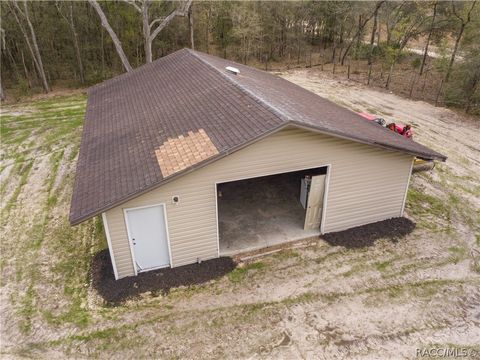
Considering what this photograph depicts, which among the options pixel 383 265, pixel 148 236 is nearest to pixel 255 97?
pixel 148 236

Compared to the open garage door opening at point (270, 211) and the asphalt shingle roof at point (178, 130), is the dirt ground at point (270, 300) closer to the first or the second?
the open garage door opening at point (270, 211)

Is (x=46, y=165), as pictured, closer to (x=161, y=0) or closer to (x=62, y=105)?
(x=62, y=105)

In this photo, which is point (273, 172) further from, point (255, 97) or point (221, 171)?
point (255, 97)

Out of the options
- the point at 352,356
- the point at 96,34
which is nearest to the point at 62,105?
the point at 96,34

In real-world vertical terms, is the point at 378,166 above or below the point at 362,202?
above

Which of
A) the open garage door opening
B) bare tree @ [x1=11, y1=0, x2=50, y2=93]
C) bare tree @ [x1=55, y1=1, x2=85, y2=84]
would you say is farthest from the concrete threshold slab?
bare tree @ [x1=55, y1=1, x2=85, y2=84]

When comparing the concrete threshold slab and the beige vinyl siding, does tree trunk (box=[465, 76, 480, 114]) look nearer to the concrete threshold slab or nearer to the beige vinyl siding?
the beige vinyl siding
